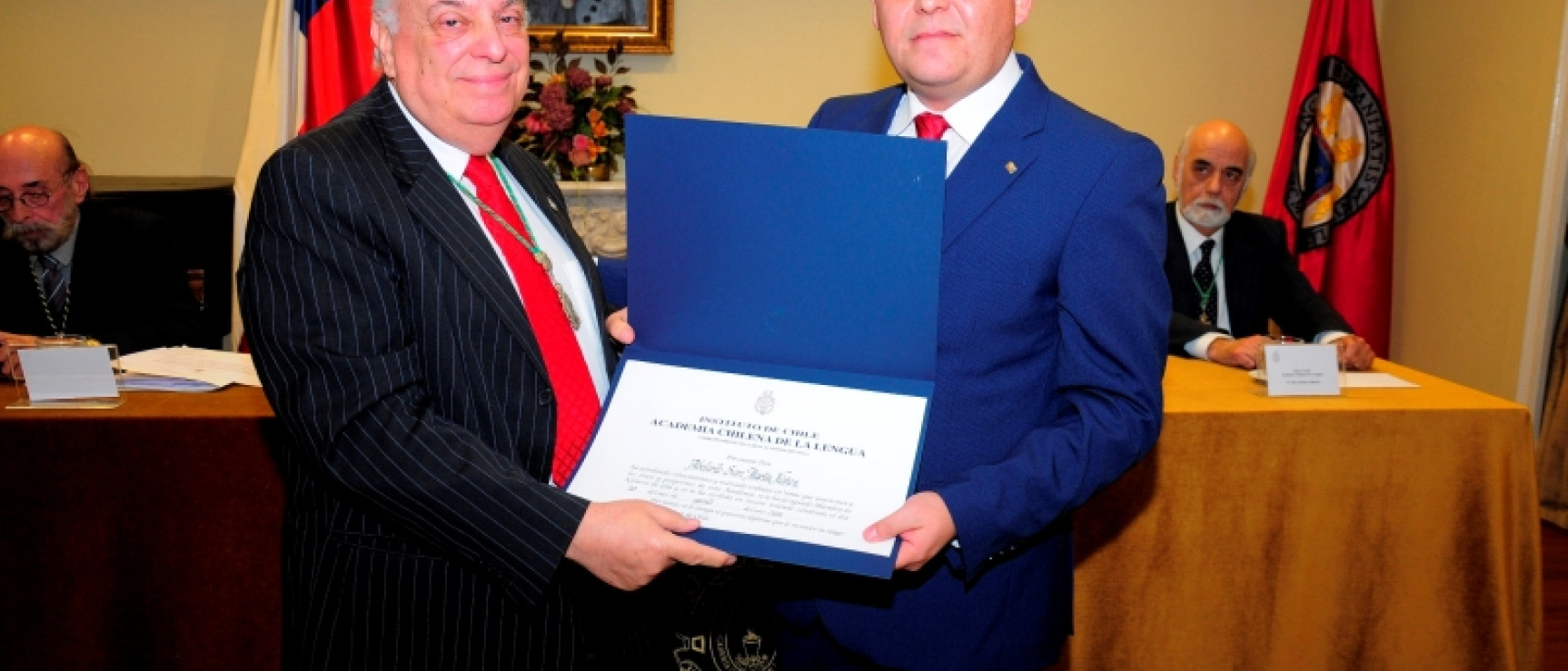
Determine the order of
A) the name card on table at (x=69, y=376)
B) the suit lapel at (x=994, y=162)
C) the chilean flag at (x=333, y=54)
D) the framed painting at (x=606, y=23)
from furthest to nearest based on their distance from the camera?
the framed painting at (x=606, y=23)
the chilean flag at (x=333, y=54)
the name card on table at (x=69, y=376)
the suit lapel at (x=994, y=162)

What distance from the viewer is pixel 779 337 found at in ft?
4.72

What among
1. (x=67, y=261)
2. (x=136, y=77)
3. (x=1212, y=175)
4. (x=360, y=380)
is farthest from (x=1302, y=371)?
(x=136, y=77)

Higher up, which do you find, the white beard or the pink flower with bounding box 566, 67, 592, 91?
the pink flower with bounding box 566, 67, 592, 91

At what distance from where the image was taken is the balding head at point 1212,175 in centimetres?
407

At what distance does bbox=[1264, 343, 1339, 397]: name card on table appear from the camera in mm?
2936

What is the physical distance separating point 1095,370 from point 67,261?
3463 millimetres

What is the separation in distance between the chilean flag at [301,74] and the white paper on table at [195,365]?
5.14 ft

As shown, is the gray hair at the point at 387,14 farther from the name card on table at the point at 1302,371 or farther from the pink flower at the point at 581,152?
the pink flower at the point at 581,152

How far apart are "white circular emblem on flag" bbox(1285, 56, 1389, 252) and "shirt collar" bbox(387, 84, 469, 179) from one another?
15.5ft

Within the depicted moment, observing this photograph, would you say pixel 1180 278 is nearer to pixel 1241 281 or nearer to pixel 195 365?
pixel 1241 281

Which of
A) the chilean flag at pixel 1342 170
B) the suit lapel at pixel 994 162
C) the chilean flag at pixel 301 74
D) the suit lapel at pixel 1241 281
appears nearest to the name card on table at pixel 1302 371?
the suit lapel at pixel 1241 281

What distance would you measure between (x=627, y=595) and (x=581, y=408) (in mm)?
367

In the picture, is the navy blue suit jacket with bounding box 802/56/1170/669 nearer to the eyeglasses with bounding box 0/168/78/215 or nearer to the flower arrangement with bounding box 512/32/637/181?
the eyeglasses with bounding box 0/168/78/215

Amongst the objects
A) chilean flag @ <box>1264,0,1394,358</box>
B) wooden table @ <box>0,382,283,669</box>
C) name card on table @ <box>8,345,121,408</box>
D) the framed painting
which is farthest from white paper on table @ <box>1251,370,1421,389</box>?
the framed painting
